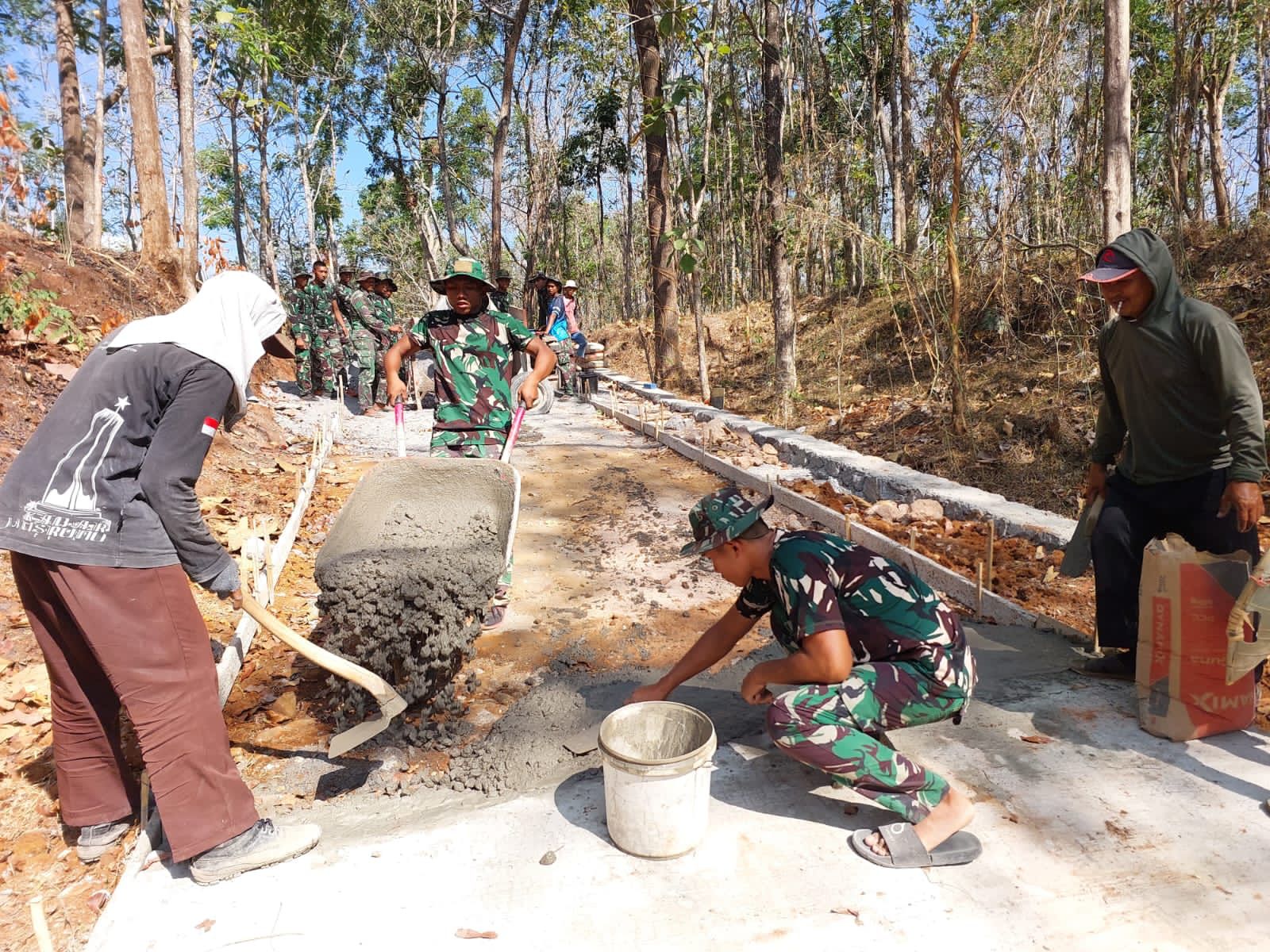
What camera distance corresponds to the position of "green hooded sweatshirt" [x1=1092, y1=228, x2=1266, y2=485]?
258 centimetres

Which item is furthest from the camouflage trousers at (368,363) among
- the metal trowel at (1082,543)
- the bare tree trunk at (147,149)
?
the metal trowel at (1082,543)

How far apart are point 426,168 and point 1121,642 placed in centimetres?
2632

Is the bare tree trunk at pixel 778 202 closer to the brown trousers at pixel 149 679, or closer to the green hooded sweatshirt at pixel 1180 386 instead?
the green hooded sweatshirt at pixel 1180 386

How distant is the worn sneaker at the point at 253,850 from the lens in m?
2.07

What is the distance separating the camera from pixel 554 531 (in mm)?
5527

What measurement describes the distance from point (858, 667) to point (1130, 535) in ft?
4.86

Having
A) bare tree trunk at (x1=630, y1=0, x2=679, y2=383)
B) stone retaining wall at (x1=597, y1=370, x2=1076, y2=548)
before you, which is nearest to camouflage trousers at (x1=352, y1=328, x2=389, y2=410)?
bare tree trunk at (x1=630, y1=0, x2=679, y2=383)

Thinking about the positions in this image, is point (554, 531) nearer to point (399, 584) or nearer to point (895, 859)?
point (399, 584)

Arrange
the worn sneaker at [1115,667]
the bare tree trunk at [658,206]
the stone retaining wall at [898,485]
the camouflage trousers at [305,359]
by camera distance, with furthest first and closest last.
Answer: the bare tree trunk at [658,206] < the camouflage trousers at [305,359] < the stone retaining wall at [898,485] < the worn sneaker at [1115,667]

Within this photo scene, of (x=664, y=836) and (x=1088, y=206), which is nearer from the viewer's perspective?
(x=664, y=836)

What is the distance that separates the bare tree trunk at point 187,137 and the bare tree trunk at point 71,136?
2.17 metres

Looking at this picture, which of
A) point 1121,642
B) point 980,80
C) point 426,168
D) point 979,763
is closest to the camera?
point 979,763

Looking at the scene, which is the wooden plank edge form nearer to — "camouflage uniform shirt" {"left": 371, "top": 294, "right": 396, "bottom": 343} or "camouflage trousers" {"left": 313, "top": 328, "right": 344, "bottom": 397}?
"camouflage uniform shirt" {"left": 371, "top": 294, "right": 396, "bottom": 343}

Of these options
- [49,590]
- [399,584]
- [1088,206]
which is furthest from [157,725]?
[1088,206]
